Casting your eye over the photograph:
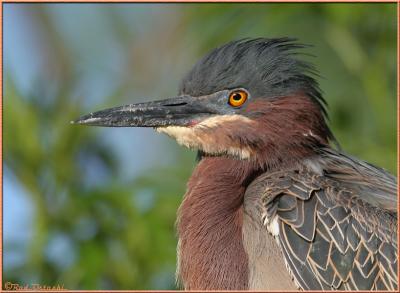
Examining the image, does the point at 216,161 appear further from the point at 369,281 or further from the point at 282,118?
the point at 369,281

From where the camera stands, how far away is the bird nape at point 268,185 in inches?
153

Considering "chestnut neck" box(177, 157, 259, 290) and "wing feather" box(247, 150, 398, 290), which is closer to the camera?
"wing feather" box(247, 150, 398, 290)

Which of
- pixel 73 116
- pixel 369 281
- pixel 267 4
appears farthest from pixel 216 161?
pixel 267 4

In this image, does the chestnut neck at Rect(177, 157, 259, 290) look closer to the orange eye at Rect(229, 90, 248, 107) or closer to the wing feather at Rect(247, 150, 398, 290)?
the wing feather at Rect(247, 150, 398, 290)

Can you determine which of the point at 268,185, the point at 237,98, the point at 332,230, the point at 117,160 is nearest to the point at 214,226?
the point at 268,185

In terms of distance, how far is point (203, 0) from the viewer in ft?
19.1

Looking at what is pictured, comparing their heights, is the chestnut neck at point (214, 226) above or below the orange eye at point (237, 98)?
below

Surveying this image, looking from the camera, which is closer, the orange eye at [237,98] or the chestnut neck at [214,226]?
the chestnut neck at [214,226]

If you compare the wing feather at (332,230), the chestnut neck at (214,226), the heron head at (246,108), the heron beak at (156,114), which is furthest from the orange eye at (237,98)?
the wing feather at (332,230)

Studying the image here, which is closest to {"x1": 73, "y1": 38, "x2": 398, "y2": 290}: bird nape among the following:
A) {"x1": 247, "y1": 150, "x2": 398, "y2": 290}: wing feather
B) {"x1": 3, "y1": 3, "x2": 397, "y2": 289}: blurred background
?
{"x1": 247, "y1": 150, "x2": 398, "y2": 290}: wing feather

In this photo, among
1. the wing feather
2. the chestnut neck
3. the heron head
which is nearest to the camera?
the wing feather

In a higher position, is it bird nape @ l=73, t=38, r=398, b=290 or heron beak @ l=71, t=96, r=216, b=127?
heron beak @ l=71, t=96, r=216, b=127

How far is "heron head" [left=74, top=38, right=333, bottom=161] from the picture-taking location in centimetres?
442

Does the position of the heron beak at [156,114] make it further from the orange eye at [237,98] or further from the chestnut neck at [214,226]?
the chestnut neck at [214,226]
